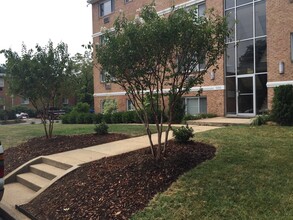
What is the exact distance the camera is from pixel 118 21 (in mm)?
6395

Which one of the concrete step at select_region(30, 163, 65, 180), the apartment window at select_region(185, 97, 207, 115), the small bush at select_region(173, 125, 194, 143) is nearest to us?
the concrete step at select_region(30, 163, 65, 180)

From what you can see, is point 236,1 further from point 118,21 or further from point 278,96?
point 118,21

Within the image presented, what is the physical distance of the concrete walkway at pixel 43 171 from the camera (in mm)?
6949

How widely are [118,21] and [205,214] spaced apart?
150 inches

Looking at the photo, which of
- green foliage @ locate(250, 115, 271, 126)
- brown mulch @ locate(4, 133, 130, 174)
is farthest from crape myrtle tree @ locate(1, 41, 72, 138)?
green foliage @ locate(250, 115, 271, 126)

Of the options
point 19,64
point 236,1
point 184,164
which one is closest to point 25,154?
point 19,64

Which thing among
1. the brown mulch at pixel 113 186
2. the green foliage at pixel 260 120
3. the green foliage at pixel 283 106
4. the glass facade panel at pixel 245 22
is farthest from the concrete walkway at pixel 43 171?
the glass facade panel at pixel 245 22

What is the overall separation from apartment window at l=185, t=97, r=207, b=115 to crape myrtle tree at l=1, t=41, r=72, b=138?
32.6 feet

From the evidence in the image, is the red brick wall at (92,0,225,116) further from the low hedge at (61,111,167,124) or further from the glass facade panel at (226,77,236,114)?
the low hedge at (61,111,167,124)

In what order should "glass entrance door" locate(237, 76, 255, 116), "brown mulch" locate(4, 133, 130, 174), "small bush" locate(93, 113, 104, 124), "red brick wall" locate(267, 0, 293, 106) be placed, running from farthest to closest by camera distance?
"small bush" locate(93, 113, 104, 124) → "glass entrance door" locate(237, 76, 255, 116) → "red brick wall" locate(267, 0, 293, 106) → "brown mulch" locate(4, 133, 130, 174)

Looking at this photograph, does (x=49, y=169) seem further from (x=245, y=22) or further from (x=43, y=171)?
(x=245, y=22)

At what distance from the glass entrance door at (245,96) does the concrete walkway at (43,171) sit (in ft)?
29.1

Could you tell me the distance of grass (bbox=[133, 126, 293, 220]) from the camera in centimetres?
455

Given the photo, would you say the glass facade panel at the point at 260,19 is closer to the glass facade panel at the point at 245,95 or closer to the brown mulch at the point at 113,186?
the glass facade panel at the point at 245,95
